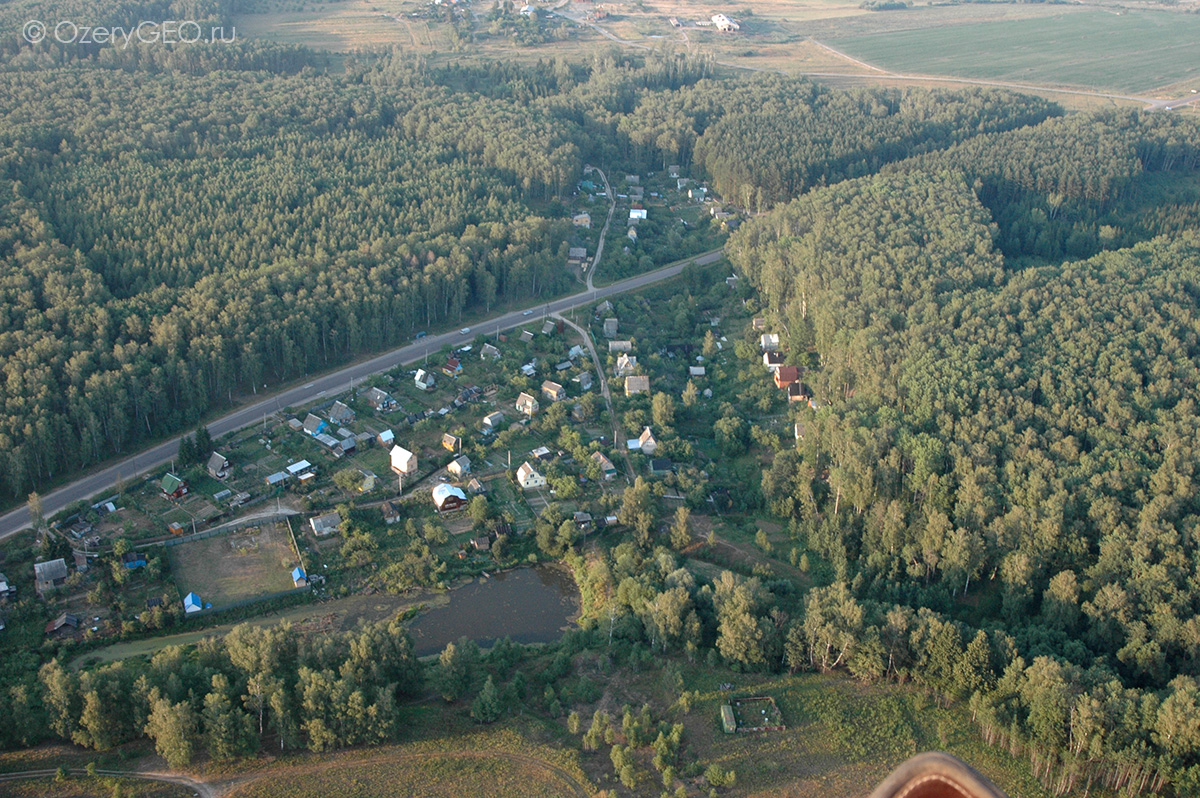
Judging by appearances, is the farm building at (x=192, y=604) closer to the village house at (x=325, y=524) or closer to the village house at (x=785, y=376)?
the village house at (x=325, y=524)

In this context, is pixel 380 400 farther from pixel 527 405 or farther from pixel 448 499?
pixel 448 499

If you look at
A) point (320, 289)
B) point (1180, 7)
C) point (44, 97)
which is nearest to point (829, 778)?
point (320, 289)

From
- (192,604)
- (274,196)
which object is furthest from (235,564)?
(274,196)

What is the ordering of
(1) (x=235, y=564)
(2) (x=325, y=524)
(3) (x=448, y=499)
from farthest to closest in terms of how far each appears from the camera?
(3) (x=448, y=499) < (2) (x=325, y=524) < (1) (x=235, y=564)

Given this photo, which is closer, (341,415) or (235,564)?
(235,564)

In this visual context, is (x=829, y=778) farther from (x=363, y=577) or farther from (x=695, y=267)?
(x=695, y=267)

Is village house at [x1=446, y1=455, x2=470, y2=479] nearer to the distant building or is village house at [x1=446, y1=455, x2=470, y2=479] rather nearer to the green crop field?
the distant building
